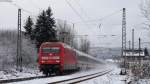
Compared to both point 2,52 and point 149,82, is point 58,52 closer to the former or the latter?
point 149,82

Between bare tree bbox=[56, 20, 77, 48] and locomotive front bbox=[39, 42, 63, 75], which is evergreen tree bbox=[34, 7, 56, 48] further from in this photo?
locomotive front bbox=[39, 42, 63, 75]

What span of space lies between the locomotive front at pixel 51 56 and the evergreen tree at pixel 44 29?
37.9m

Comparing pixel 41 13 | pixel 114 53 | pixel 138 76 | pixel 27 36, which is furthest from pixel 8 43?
pixel 114 53

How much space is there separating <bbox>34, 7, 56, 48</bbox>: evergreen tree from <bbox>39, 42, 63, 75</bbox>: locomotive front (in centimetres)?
3795

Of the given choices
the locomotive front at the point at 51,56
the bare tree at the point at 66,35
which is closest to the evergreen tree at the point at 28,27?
the bare tree at the point at 66,35

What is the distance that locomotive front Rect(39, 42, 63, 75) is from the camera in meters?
43.7

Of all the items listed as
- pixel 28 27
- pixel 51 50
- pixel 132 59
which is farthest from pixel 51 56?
pixel 28 27

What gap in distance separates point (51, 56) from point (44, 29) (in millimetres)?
39923

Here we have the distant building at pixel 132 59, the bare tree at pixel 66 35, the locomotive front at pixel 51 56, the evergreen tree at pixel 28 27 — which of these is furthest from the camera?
the evergreen tree at pixel 28 27

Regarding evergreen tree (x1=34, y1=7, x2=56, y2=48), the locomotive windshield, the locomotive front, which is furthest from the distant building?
evergreen tree (x1=34, y1=7, x2=56, y2=48)

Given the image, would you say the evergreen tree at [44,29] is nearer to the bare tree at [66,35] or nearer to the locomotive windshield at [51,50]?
the bare tree at [66,35]

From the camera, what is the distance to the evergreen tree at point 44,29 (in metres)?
82.3

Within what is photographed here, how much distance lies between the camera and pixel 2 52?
7912 cm

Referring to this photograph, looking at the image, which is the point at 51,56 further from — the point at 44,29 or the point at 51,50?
the point at 44,29
